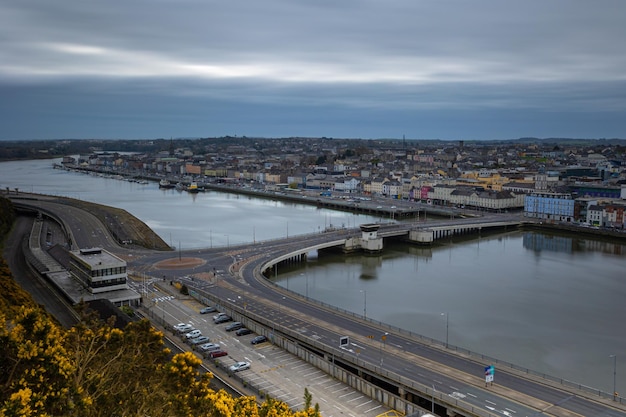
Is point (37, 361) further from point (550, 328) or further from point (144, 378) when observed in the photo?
point (550, 328)

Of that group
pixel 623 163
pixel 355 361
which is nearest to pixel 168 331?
pixel 355 361

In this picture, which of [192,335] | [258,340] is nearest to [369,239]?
[258,340]

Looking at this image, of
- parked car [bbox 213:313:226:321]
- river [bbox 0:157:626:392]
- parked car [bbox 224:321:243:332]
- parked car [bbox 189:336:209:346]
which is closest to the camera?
parked car [bbox 189:336:209:346]

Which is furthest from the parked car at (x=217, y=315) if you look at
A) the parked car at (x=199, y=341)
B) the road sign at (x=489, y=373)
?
the road sign at (x=489, y=373)

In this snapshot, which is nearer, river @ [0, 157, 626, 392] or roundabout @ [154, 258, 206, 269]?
river @ [0, 157, 626, 392]

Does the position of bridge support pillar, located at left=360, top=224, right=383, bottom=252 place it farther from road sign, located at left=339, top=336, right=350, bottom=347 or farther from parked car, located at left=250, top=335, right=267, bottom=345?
road sign, located at left=339, top=336, right=350, bottom=347

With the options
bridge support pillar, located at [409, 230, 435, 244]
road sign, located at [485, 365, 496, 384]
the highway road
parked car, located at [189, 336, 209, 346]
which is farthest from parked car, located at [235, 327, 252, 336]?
bridge support pillar, located at [409, 230, 435, 244]

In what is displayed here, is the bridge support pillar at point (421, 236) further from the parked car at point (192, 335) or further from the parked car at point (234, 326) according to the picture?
the parked car at point (192, 335)
